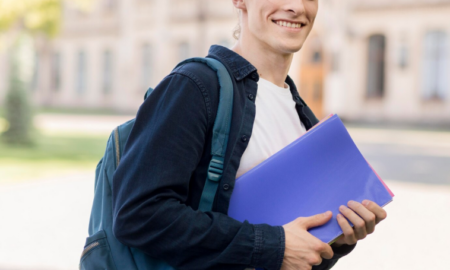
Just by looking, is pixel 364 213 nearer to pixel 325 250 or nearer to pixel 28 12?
pixel 325 250

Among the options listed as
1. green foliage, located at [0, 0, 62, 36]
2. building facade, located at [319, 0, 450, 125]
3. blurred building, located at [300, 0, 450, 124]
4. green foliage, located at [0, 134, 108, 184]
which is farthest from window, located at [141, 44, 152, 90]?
green foliage, located at [0, 134, 108, 184]

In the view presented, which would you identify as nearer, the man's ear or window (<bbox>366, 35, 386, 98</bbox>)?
the man's ear

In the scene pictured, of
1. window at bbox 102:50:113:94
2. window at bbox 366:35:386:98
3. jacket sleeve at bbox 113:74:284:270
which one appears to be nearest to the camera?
jacket sleeve at bbox 113:74:284:270

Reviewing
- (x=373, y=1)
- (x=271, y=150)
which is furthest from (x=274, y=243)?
(x=373, y=1)

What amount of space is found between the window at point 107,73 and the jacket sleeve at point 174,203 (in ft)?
98.1

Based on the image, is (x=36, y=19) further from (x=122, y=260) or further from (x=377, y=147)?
(x=122, y=260)

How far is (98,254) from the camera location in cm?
133

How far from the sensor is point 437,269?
438 centimetres

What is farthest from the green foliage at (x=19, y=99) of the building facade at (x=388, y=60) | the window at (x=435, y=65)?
the window at (x=435, y=65)

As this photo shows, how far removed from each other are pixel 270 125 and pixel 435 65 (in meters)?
22.1

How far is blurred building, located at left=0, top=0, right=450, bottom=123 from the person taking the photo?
21703mm

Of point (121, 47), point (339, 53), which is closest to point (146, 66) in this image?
point (121, 47)

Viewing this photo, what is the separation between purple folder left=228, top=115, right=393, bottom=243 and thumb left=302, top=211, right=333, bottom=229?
2 centimetres

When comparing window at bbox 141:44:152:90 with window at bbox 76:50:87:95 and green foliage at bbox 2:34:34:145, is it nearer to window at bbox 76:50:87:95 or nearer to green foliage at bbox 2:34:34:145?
window at bbox 76:50:87:95
